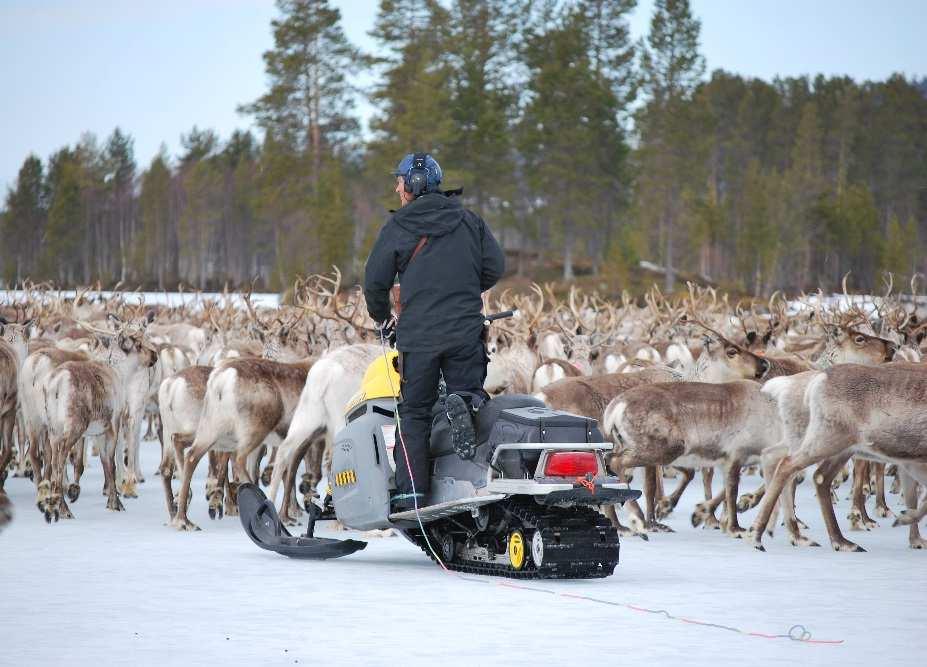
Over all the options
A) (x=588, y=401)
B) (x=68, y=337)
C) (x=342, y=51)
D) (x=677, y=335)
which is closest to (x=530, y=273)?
(x=342, y=51)

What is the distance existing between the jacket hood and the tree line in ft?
159

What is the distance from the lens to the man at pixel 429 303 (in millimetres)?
7871

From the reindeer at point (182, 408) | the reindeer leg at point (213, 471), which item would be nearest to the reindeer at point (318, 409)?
the reindeer leg at point (213, 471)

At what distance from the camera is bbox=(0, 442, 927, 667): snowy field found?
568 cm

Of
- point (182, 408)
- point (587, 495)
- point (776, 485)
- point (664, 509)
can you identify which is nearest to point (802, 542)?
point (776, 485)

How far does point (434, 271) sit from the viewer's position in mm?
8000

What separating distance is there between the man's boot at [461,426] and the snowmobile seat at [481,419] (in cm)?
14

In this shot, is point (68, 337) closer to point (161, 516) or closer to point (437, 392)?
point (161, 516)

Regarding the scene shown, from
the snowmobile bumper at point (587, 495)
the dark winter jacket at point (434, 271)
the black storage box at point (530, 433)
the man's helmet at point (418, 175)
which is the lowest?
the snowmobile bumper at point (587, 495)

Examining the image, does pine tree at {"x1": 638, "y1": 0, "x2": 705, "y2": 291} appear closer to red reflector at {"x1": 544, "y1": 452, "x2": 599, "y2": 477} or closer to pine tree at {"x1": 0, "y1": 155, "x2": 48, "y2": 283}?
pine tree at {"x1": 0, "y1": 155, "x2": 48, "y2": 283}

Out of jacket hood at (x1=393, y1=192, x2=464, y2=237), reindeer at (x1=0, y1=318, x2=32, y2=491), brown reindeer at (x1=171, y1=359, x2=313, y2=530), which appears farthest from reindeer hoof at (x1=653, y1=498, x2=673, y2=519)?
reindeer at (x1=0, y1=318, x2=32, y2=491)

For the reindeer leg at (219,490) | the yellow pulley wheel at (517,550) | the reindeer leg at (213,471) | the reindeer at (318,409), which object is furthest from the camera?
the reindeer leg at (213,471)

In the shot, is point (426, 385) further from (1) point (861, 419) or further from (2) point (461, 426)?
(1) point (861, 419)

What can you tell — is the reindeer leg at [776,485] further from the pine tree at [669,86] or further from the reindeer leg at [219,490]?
the pine tree at [669,86]
